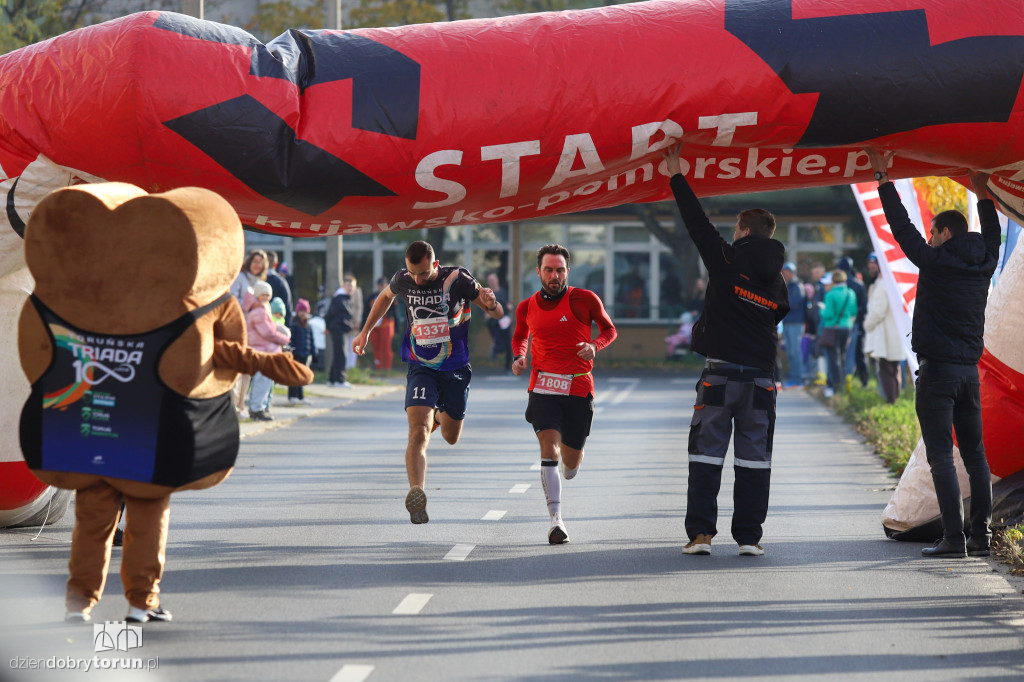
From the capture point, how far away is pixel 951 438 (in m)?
8.23

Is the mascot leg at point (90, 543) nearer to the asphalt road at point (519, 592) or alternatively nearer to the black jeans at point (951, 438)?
the asphalt road at point (519, 592)

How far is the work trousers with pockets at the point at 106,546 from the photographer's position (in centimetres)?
596

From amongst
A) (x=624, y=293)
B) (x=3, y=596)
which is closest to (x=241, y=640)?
(x=3, y=596)

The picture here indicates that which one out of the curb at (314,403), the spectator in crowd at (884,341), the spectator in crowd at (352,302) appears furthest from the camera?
the spectator in crowd at (352,302)

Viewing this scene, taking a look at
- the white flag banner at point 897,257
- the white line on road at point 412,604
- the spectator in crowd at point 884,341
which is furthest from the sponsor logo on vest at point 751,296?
the spectator in crowd at point 884,341

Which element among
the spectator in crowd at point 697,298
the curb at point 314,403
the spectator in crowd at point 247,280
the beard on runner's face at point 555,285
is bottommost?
the curb at point 314,403

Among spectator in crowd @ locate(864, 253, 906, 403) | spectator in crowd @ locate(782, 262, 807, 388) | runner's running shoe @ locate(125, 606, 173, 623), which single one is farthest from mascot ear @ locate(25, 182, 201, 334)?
spectator in crowd @ locate(782, 262, 807, 388)

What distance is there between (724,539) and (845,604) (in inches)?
81.2

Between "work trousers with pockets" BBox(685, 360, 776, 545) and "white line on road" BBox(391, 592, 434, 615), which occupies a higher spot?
"work trousers with pockets" BBox(685, 360, 776, 545)

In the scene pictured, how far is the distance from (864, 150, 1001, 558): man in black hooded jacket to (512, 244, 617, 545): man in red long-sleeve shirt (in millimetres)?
2033

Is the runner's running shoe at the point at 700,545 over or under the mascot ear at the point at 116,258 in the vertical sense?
under

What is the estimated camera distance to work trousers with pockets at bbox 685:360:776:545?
8.25 m

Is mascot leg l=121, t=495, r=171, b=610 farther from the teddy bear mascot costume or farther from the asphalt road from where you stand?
the asphalt road

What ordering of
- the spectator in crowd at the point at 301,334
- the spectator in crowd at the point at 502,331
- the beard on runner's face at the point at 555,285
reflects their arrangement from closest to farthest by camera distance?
the beard on runner's face at the point at 555,285 < the spectator in crowd at the point at 301,334 < the spectator in crowd at the point at 502,331
